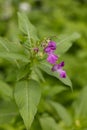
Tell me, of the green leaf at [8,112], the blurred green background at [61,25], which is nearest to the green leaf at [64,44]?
the green leaf at [8,112]

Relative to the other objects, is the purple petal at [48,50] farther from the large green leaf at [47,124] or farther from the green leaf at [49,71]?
the large green leaf at [47,124]

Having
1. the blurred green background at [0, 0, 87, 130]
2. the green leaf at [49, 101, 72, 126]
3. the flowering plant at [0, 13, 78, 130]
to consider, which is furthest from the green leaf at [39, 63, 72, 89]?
the blurred green background at [0, 0, 87, 130]

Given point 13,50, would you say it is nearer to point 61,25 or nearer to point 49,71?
point 49,71

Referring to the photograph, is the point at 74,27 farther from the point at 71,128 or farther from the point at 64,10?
the point at 71,128

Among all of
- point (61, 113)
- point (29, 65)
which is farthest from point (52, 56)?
point (61, 113)

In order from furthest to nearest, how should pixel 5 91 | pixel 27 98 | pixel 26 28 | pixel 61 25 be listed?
pixel 61 25, pixel 5 91, pixel 26 28, pixel 27 98

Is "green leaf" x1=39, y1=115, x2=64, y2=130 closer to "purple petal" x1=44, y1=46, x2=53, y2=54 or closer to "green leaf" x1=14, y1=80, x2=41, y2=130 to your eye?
"green leaf" x1=14, y1=80, x2=41, y2=130
